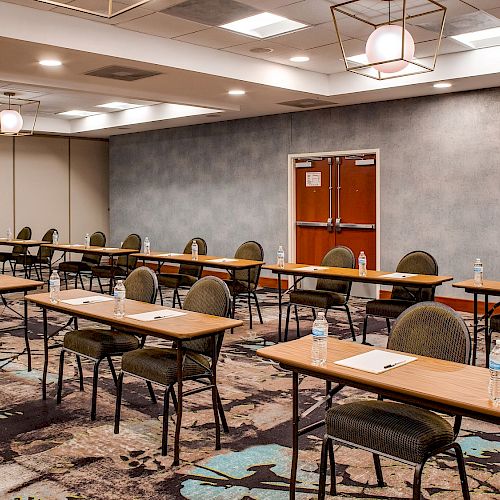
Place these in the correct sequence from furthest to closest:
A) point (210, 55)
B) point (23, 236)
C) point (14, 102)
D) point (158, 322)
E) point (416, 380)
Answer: point (23, 236) < point (14, 102) < point (210, 55) < point (158, 322) < point (416, 380)

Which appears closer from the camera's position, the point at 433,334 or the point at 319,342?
the point at 319,342

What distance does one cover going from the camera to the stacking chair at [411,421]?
2.41 meters

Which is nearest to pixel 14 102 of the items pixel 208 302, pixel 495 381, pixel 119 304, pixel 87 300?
pixel 87 300

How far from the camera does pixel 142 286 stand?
4621 mm

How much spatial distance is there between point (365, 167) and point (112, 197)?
20.1 ft

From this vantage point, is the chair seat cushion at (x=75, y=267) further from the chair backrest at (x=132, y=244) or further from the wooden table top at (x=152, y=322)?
the wooden table top at (x=152, y=322)

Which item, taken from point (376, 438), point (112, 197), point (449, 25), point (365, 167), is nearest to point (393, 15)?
point (449, 25)

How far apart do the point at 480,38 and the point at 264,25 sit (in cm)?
225

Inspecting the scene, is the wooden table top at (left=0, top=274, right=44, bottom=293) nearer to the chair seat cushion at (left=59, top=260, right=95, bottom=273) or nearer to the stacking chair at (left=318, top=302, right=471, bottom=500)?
the stacking chair at (left=318, top=302, right=471, bottom=500)

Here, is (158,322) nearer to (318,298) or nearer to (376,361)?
(376,361)

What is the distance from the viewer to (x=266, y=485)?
3061 millimetres

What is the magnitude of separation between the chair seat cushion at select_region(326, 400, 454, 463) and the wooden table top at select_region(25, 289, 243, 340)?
893mm

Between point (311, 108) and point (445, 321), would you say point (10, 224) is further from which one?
point (445, 321)

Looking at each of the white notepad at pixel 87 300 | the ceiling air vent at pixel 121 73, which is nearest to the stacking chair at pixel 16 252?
the ceiling air vent at pixel 121 73
